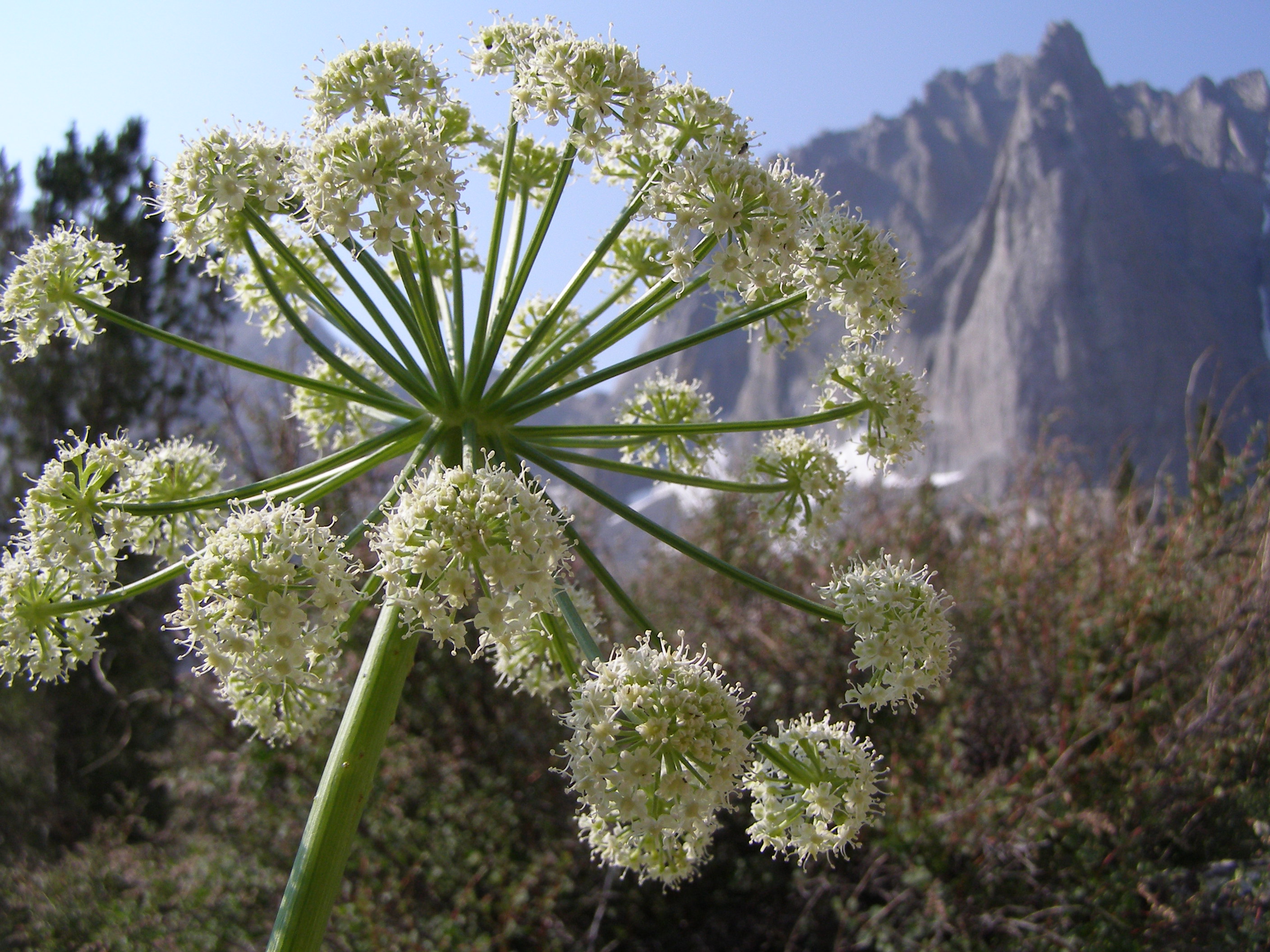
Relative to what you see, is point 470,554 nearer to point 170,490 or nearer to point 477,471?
point 477,471

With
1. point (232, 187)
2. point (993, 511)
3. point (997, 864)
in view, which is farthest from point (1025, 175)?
point (232, 187)

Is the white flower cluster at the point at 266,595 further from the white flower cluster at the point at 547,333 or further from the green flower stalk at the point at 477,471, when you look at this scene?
the white flower cluster at the point at 547,333

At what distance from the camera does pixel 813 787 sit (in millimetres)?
2215

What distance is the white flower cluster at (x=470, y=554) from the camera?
1891 mm

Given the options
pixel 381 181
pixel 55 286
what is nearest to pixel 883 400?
pixel 381 181

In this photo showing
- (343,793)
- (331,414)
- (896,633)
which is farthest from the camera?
(331,414)

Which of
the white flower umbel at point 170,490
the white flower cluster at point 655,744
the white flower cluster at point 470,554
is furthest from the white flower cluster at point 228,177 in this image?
the white flower cluster at point 655,744

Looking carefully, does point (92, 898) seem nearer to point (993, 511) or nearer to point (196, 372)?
point (196, 372)

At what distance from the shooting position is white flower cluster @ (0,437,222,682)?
2254 mm

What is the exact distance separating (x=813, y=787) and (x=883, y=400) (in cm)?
141

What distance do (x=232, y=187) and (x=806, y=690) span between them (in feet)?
22.3

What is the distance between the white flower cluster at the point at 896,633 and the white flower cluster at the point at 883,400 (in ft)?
2.01

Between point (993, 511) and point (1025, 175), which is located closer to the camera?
point (993, 511)

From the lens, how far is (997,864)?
6.23 metres
